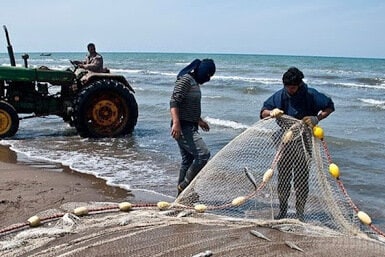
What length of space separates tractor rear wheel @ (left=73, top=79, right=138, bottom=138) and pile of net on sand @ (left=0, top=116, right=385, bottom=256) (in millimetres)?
5153

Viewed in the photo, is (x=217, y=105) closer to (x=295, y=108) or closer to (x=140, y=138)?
(x=140, y=138)

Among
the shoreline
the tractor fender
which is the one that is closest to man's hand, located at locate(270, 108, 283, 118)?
the shoreline

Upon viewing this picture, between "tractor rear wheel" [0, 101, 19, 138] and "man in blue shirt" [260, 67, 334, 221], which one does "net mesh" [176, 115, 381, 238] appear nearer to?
"man in blue shirt" [260, 67, 334, 221]

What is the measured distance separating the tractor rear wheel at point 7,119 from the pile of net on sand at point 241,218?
5210 millimetres

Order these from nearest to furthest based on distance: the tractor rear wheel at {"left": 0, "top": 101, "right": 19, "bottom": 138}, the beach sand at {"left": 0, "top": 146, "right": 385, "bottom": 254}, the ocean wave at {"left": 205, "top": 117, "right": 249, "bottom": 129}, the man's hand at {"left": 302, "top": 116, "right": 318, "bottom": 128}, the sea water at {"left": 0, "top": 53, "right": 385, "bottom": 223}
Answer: the beach sand at {"left": 0, "top": 146, "right": 385, "bottom": 254}, the man's hand at {"left": 302, "top": 116, "right": 318, "bottom": 128}, the sea water at {"left": 0, "top": 53, "right": 385, "bottom": 223}, the tractor rear wheel at {"left": 0, "top": 101, "right": 19, "bottom": 138}, the ocean wave at {"left": 205, "top": 117, "right": 249, "bottom": 129}

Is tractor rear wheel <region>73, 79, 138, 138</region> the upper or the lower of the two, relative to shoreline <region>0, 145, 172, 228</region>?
upper

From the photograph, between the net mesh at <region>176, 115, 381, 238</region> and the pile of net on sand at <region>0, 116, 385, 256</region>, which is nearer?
the pile of net on sand at <region>0, 116, 385, 256</region>

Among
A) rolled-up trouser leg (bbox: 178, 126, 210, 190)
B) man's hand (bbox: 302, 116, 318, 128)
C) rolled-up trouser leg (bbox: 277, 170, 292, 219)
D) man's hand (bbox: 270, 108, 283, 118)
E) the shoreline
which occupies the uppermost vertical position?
man's hand (bbox: 270, 108, 283, 118)

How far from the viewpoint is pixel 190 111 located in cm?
555

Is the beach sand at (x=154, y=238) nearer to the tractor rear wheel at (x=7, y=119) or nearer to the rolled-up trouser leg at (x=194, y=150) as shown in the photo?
the rolled-up trouser leg at (x=194, y=150)

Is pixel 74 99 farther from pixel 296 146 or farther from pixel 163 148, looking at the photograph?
pixel 296 146

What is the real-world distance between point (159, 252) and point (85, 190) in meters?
2.86

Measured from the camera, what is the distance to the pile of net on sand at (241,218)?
4094 millimetres

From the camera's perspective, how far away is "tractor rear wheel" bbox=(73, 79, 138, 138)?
10508 mm
